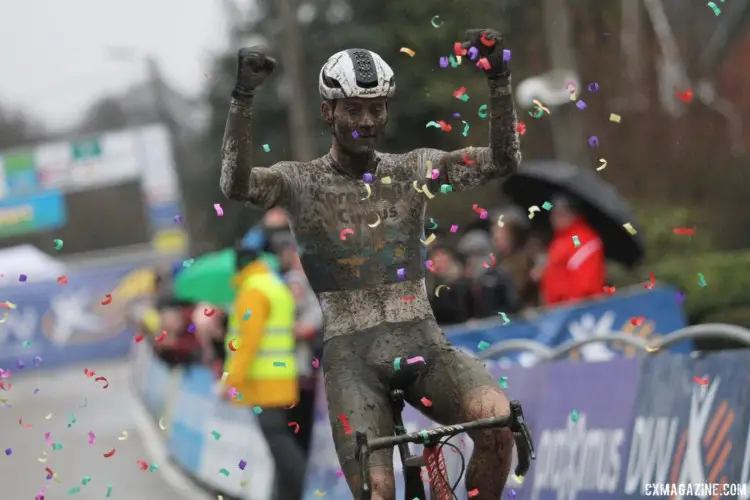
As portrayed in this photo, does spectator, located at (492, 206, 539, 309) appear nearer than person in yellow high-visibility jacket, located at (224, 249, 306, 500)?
No

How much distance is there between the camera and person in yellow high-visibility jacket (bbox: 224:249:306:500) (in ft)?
31.4

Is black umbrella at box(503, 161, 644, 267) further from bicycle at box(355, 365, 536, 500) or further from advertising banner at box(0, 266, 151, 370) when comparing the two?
advertising banner at box(0, 266, 151, 370)

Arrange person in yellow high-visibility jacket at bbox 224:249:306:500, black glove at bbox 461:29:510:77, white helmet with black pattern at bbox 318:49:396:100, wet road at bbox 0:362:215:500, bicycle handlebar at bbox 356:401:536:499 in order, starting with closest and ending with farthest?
1. bicycle handlebar at bbox 356:401:536:499
2. black glove at bbox 461:29:510:77
3. white helmet with black pattern at bbox 318:49:396:100
4. person in yellow high-visibility jacket at bbox 224:249:306:500
5. wet road at bbox 0:362:215:500

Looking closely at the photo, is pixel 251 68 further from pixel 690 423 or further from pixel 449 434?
pixel 690 423

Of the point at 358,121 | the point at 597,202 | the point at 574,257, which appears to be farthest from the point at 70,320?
the point at 358,121

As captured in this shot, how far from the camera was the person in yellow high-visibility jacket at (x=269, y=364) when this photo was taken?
956cm

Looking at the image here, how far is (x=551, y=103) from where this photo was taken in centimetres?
1923

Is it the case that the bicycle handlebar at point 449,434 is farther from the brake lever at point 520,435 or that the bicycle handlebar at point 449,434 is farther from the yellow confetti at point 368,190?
the yellow confetti at point 368,190

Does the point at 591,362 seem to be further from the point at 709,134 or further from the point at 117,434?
the point at 709,134

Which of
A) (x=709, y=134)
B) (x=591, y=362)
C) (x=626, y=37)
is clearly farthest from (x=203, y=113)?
(x=591, y=362)

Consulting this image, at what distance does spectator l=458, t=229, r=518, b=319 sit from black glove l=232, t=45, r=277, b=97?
6779 mm

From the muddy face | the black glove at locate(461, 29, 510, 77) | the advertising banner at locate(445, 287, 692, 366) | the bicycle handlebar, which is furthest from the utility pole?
the bicycle handlebar

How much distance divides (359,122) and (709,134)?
716 inches

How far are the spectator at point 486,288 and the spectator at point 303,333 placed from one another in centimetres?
175
